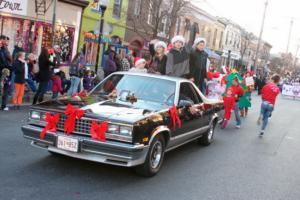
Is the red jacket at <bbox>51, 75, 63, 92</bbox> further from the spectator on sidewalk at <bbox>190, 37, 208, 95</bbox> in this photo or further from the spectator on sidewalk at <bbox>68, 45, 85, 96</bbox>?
the spectator on sidewalk at <bbox>190, 37, 208, 95</bbox>

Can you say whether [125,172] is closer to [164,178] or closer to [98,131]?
[164,178]

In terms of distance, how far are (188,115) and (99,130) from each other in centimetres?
226

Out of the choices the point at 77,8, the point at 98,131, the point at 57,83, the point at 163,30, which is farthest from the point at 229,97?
the point at 163,30

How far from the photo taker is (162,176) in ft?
20.4

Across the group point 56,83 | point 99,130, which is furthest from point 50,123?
point 56,83

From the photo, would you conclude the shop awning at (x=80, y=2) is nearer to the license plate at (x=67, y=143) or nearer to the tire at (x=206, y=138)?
the tire at (x=206, y=138)

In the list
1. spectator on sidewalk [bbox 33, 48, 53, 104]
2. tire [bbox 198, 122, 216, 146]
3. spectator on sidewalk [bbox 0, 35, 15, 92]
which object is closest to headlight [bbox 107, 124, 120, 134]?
tire [bbox 198, 122, 216, 146]

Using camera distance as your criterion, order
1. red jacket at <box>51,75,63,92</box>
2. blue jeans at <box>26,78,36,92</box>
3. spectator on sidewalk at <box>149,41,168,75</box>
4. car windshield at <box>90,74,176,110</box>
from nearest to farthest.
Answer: car windshield at <box>90,74,176,110</box>
spectator on sidewalk at <box>149,41,168,75</box>
red jacket at <box>51,75,63,92</box>
blue jeans at <box>26,78,36,92</box>

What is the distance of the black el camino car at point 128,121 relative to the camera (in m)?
5.42

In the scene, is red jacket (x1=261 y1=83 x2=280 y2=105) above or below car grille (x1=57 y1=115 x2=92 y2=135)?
above

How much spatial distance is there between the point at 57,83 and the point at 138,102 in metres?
6.12

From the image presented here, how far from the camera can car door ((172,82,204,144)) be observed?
271 inches

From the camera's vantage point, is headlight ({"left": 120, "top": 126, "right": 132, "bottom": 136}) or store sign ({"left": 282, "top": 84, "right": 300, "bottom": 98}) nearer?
headlight ({"left": 120, "top": 126, "right": 132, "bottom": 136})

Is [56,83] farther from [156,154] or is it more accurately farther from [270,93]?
[156,154]
